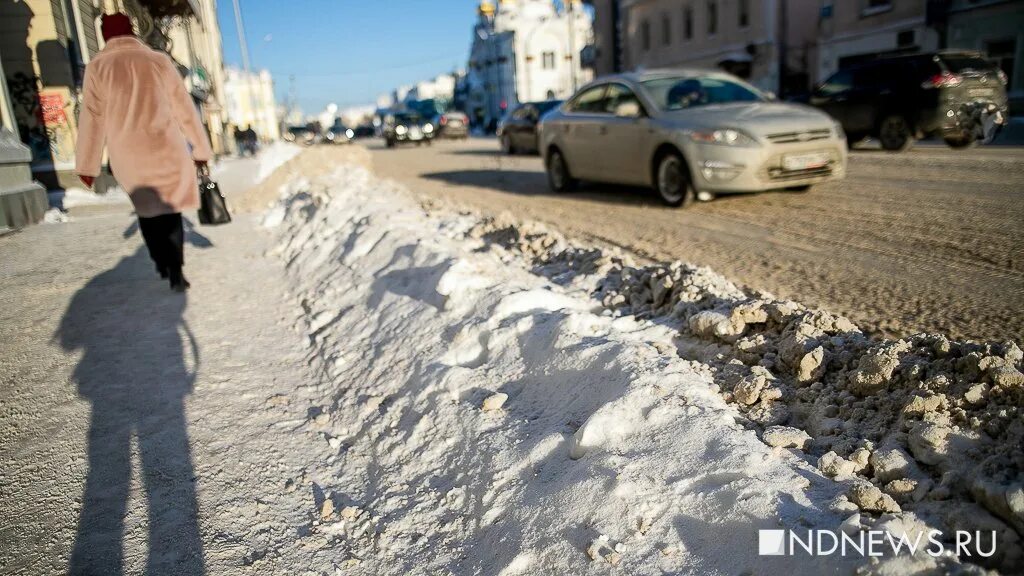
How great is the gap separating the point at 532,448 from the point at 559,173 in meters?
7.65

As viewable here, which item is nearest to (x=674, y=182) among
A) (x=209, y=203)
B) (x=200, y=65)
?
(x=209, y=203)

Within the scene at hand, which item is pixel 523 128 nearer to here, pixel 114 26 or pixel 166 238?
pixel 114 26

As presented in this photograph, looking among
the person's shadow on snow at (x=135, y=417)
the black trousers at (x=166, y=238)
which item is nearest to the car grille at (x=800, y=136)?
the black trousers at (x=166, y=238)

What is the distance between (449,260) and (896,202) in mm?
5145

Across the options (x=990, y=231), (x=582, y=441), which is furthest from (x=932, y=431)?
(x=990, y=231)

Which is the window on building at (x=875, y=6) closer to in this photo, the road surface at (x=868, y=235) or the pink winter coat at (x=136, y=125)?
the road surface at (x=868, y=235)

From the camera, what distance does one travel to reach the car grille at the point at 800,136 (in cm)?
679

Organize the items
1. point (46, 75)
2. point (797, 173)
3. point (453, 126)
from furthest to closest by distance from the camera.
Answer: point (453, 126) → point (46, 75) → point (797, 173)

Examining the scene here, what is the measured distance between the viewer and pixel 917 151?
12117 mm

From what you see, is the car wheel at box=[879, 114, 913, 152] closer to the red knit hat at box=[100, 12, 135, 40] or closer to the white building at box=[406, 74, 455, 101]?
the red knit hat at box=[100, 12, 135, 40]

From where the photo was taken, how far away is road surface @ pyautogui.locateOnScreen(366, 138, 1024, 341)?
12.3 feet

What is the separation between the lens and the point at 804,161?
6.91 meters

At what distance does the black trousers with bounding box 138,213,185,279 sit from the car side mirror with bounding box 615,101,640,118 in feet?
17.2

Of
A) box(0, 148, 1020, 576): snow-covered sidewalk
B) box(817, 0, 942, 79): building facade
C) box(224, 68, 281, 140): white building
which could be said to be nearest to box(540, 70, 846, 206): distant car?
box(0, 148, 1020, 576): snow-covered sidewalk
